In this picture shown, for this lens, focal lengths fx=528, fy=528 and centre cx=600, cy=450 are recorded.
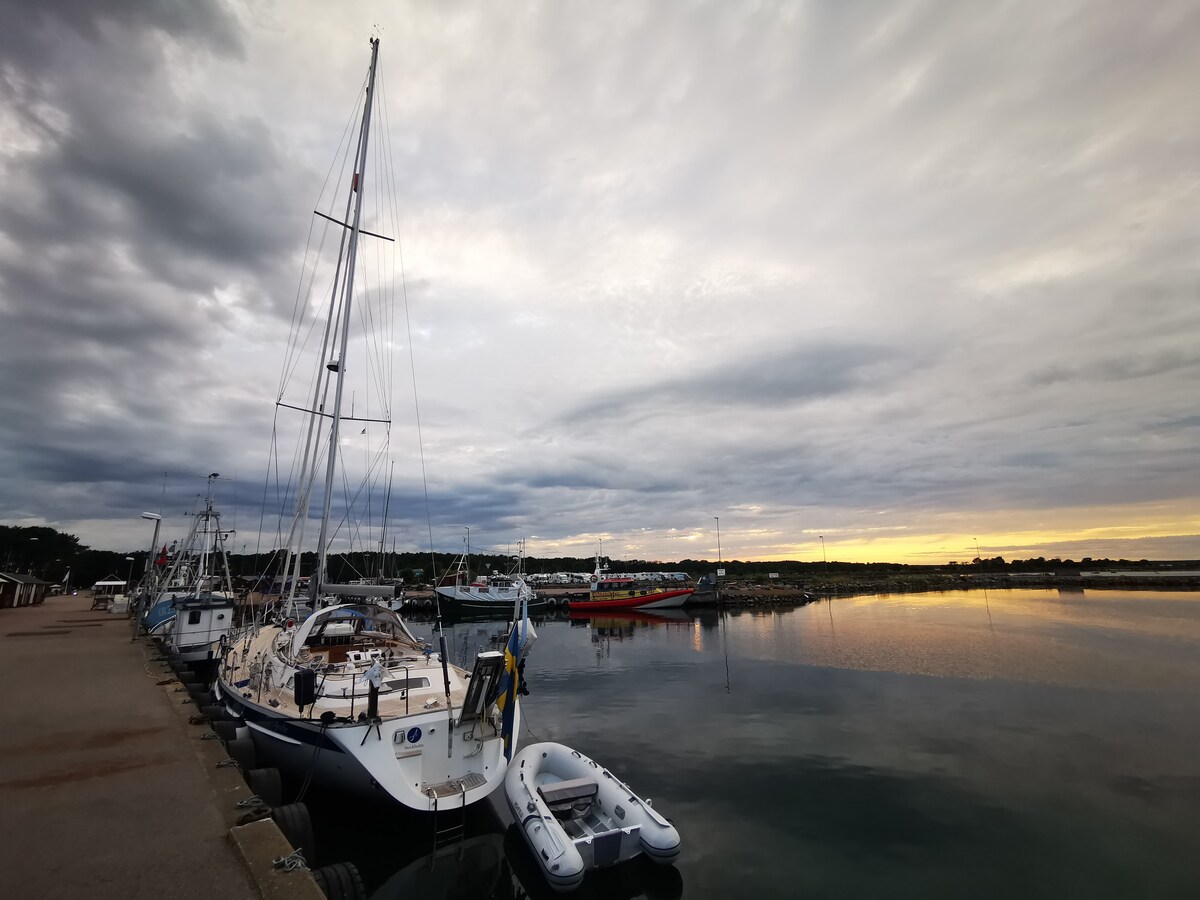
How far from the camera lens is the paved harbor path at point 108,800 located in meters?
6.13

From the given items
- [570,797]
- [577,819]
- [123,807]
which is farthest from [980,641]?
[123,807]

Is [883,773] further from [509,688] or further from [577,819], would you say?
[509,688]

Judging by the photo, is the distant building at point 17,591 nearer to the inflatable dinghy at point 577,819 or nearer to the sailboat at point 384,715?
the sailboat at point 384,715

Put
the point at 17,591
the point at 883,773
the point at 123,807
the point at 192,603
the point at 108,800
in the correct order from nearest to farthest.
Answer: the point at 123,807
the point at 108,800
the point at 883,773
the point at 192,603
the point at 17,591

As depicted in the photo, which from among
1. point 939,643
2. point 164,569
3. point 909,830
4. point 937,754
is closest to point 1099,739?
point 937,754

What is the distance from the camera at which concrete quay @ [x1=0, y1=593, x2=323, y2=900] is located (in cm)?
607

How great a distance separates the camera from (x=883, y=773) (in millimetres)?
15680

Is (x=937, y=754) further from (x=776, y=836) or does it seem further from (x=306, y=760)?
(x=306, y=760)

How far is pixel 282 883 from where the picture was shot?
5922 millimetres

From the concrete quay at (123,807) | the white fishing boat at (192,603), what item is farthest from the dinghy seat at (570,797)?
the white fishing boat at (192,603)

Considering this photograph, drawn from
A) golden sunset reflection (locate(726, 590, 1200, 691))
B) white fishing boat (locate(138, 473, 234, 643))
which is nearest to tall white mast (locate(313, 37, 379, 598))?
white fishing boat (locate(138, 473, 234, 643))

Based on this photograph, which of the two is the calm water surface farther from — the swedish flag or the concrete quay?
the concrete quay

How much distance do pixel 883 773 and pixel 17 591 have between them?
239ft

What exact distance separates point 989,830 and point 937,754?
5638mm
